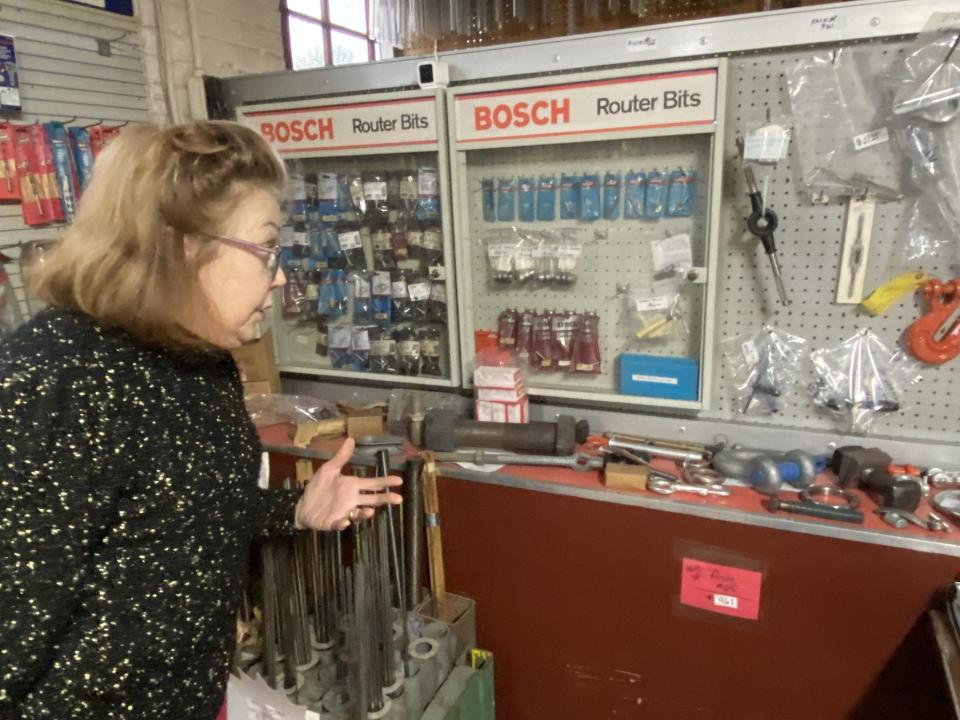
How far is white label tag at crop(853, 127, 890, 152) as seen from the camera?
4.56ft

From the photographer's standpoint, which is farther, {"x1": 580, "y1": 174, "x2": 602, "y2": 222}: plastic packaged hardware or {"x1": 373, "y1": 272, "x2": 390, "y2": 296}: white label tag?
{"x1": 373, "y1": 272, "x2": 390, "y2": 296}: white label tag

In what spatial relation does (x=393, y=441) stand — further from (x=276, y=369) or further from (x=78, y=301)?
(x=78, y=301)

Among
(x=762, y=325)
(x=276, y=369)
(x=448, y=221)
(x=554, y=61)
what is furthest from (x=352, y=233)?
(x=762, y=325)

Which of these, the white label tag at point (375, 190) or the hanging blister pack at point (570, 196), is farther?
the white label tag at point (375, 190)

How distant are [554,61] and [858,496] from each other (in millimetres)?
1188

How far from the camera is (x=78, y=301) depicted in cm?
83

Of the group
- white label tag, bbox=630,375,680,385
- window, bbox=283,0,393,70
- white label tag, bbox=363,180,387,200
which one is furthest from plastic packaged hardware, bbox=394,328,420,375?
window, bbox=283,0,393,70

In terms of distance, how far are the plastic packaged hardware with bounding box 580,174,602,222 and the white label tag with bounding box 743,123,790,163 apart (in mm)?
378

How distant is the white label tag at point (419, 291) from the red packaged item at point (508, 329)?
9.0 inches

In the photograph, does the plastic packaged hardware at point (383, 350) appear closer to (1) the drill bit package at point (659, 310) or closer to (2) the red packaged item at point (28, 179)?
(1) the drill bit package at point (659, 310)

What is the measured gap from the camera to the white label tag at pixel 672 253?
63.1 inches

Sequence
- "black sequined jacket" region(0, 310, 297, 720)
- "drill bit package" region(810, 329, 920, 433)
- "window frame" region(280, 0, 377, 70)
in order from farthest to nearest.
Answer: "window frame" region(280, 0, 377, 70), "drill bit package" region(810, 329, 920, 433), "black sequined jacket" region(0, 310, 297, 720)

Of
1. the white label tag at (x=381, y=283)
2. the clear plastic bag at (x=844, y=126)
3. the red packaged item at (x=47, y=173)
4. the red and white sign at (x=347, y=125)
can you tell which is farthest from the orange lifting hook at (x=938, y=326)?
the red packaged item at (x=47, y=173)

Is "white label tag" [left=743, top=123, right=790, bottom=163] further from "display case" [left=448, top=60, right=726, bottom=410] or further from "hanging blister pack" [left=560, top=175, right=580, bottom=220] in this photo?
"hanging blister pack" [left=560, top=175, right=580, bottom=220]
